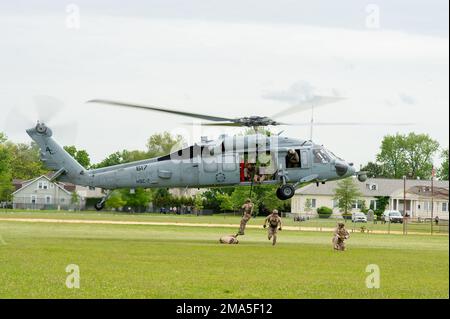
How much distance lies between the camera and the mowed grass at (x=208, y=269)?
1069 inches

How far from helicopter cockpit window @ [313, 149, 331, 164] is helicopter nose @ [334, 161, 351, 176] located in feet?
1.80

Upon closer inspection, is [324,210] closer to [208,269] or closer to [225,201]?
[225,201]

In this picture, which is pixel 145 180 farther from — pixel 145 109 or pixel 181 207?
Result: pixel 181 207

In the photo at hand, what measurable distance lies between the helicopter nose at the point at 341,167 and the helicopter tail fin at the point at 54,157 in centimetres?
1297

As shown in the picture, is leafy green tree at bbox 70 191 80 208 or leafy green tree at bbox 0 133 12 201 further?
leafy green tree at bbox 70 191 80 208

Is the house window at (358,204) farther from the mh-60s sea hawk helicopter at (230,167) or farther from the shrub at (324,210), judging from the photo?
the mh-60s sea hawk helicopter at (230,167)

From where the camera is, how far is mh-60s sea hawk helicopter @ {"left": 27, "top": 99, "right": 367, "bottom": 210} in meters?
52.0

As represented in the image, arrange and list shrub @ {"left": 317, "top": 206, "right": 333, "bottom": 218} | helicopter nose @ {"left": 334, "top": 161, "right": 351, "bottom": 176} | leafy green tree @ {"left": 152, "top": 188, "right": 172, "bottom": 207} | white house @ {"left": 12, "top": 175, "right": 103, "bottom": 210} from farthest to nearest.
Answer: white house @ {"left": 12, "top": 175, "right": 103, "bottom": 210} < shrub @ {"left": 317, "top": 206, "right": 333, "bottom": 218} < leafy green tree @ {"left": 152, "top": 188, "right": 172, "bottom": 207} < helicopter nose @ {"left": 334, "top": 161, "right": 351, "bottom": 176}

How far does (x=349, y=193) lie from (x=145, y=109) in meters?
90.8

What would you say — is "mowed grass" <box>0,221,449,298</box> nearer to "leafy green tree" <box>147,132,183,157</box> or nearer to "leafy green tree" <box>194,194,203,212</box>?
"leafy green tree" <box>147,132,183,157</box>

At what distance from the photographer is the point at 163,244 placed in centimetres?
4700

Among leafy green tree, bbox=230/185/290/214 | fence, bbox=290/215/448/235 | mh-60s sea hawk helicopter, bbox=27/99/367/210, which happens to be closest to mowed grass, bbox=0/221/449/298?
mh-60s sea hawk helicopter, bbox=27/99/367/210
